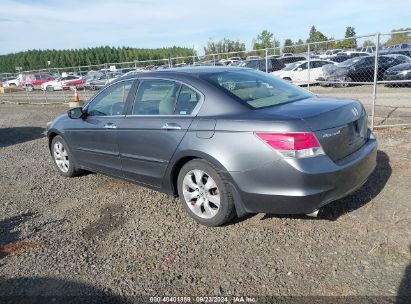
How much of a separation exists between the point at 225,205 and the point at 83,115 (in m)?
2.72

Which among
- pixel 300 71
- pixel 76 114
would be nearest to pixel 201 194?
pixel 76 114

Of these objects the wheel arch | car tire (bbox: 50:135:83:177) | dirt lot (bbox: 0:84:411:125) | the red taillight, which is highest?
the red taillight

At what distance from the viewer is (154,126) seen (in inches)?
163

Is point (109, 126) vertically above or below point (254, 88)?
below

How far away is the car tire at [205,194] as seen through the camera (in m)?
3.60

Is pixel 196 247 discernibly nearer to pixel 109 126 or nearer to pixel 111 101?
pixel 109 126

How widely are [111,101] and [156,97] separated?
3.09 ft

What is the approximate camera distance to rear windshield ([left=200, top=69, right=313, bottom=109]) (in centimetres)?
377

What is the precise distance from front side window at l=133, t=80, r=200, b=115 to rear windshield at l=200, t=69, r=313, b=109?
10.9 inches

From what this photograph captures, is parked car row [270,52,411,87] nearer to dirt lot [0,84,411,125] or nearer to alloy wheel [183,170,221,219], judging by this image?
dirt lot [0,84,411,125]

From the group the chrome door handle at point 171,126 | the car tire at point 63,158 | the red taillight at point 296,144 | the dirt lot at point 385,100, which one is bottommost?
the dirt lot at point 385,100

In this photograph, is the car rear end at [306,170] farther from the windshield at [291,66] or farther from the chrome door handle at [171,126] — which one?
the windshield at [291,66]

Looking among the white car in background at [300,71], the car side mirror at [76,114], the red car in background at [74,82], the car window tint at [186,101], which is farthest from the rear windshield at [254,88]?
the red car in background at [74,82]

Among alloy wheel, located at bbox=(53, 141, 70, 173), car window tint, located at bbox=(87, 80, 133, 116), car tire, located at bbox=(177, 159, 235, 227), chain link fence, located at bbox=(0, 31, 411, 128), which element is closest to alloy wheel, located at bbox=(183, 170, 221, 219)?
car tire, located at bbox=(177, 159, 235, 227)
